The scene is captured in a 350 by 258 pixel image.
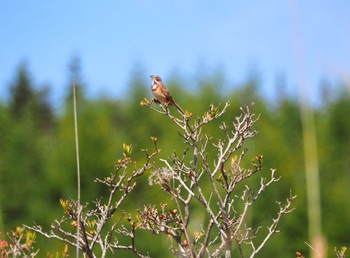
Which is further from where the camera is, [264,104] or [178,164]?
[264,104]

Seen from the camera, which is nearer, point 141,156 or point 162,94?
point 162,94

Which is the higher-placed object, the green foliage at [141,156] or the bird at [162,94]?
the green foliage at [141,156]

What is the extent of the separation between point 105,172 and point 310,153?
3627cm

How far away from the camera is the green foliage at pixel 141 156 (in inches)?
1553

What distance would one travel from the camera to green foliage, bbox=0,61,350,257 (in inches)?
1553

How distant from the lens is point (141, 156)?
144 ft

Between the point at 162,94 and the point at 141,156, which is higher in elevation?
the point at 141,156

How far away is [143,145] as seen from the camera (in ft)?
150

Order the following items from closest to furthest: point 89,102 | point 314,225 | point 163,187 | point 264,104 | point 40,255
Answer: point 314,225 → point 163,187 → point 40,255 → point 89,102 → point 264,104

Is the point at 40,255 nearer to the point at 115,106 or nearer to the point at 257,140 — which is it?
the point at 257,140

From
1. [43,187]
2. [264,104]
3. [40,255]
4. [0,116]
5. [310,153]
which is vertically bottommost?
[310,153]

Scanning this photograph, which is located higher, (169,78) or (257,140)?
(169,78)

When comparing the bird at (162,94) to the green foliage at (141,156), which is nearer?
the bird at (162,94)

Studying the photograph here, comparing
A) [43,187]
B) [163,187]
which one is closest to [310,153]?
[163,187]
